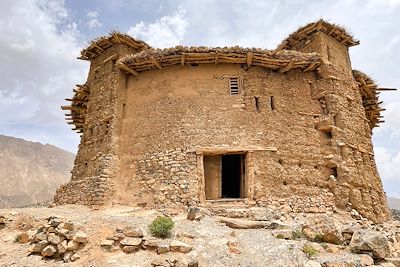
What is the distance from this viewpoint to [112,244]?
26.0 ft

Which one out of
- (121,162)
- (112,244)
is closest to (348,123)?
(121,162)

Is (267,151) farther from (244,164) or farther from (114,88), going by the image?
(114,88)

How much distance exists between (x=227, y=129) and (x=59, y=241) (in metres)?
8.19

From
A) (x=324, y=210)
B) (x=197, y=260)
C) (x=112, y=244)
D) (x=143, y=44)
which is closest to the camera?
(x=197, y=260)

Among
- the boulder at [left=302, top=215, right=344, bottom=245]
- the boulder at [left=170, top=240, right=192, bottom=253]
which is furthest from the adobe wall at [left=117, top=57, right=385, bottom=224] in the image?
the boulder at [left=170, top=240, right=192, bottom=253]

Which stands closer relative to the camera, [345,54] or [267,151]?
[267,151]

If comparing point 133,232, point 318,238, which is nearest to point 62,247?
point 133,232

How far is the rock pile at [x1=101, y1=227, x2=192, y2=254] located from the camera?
307 inches

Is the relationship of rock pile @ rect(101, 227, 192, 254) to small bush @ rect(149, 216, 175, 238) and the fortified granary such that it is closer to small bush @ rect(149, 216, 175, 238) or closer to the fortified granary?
small bush @ rect(149, 216, 175, 238)

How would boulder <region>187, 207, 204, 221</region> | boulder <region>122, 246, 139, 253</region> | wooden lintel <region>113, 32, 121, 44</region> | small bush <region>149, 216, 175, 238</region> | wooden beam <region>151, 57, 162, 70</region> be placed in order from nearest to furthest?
boulder <region>122, 246, 139, 253</region>
small bush <region>149, 216, 175, 238</region>
boulder <region>187, 207, 204, 221</region>
wooden beam <region>151, 57, 162, 70</region>
wooden lintel <region>113, 32, 121, 44</region>

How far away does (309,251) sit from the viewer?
7.64 metres

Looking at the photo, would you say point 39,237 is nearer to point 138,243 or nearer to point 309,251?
point 138,243

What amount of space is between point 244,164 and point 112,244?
731 centimetres

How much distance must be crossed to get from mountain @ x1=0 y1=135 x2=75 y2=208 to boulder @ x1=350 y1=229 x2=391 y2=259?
171 feet
